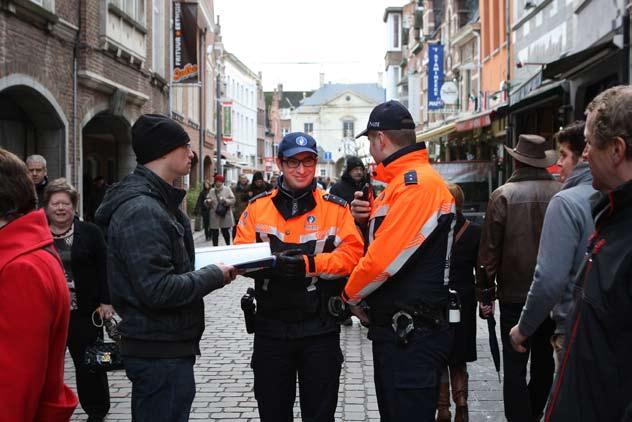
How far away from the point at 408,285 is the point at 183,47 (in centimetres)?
2184

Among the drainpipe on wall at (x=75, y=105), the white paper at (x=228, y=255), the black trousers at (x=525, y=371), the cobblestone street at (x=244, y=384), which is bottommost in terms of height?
the cobblestone street at (x=244, y=384)

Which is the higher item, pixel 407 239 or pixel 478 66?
pixel 478 66

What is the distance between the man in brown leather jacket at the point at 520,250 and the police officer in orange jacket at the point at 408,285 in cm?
156

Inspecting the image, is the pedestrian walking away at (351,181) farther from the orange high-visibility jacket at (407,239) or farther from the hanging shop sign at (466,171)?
the hanging shop sign at (466,171)

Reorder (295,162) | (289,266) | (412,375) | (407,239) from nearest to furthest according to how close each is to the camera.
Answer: (407,239)
(412,375)
(289,266)
(295,162)

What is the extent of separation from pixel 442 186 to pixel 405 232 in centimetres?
33

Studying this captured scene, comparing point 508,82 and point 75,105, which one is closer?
point 75,105

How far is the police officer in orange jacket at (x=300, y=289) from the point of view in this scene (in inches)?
160

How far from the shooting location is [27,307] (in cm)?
248

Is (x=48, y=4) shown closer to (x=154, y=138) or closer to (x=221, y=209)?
(x=221, y=209)

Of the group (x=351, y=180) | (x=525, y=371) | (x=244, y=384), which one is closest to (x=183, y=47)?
(x=351, y=180)

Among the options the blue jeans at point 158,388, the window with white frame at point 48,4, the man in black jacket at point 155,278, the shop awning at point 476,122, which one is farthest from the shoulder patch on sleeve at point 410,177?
the shop awning at point 476,122

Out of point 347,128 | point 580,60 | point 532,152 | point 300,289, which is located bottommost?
point 300,289

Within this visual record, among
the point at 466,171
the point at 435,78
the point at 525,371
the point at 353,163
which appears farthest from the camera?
the point at 435,78
